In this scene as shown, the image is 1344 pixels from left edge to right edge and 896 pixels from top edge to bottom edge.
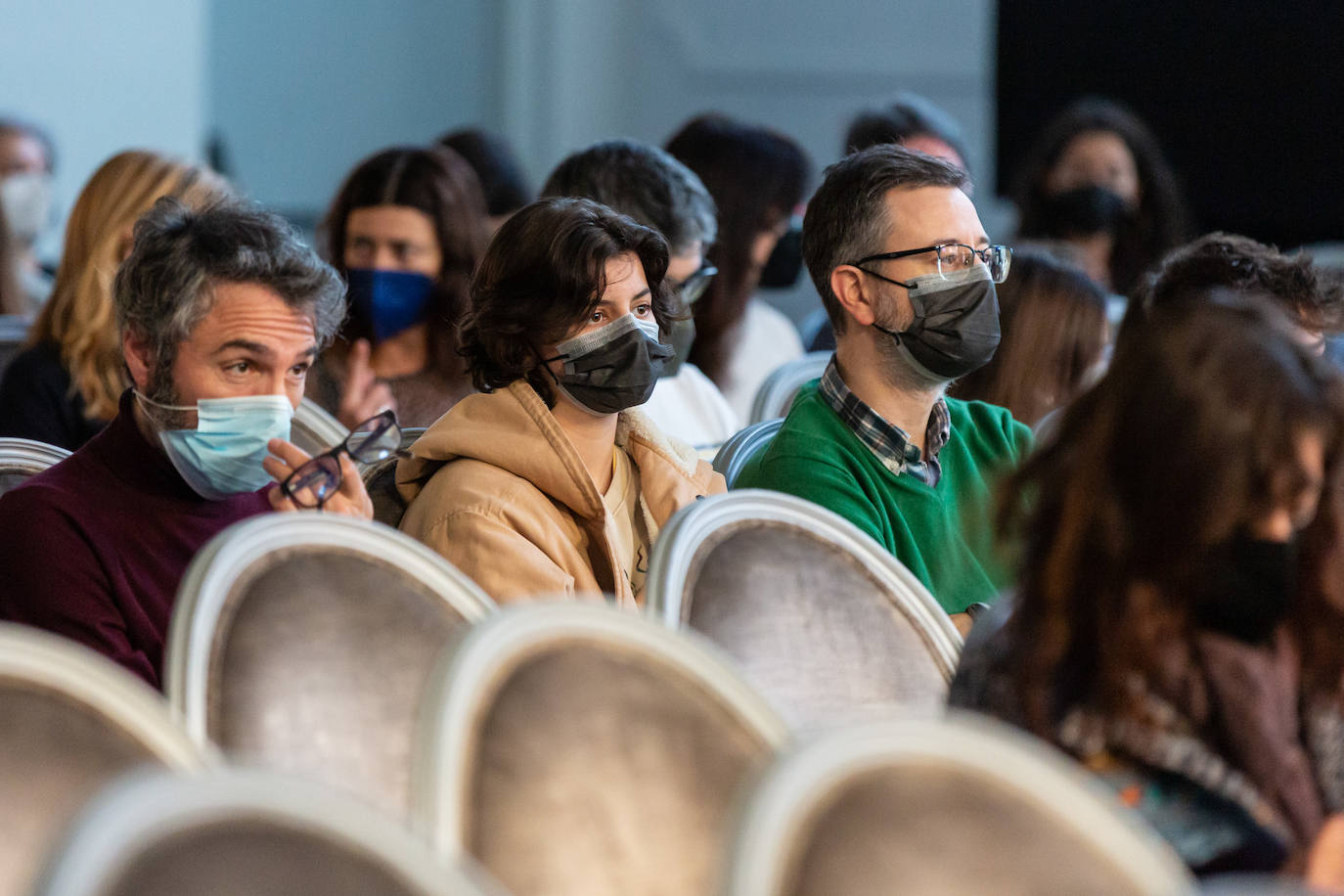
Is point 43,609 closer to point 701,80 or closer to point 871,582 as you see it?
point 871,582

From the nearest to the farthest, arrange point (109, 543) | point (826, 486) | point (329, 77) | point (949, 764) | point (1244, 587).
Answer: point (949, 764)
point (1244, 587)
point (109, 543)
point (826, 486)
point (329, 77)

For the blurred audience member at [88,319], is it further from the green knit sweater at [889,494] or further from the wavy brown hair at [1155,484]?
the wavy brown hair at [1155,484]

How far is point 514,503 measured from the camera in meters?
2.16

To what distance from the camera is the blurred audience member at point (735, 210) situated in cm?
377

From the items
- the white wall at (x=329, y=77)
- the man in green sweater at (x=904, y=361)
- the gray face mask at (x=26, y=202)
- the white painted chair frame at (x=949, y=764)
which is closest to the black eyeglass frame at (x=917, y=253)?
the man in green sweater at (x=904, y=361)

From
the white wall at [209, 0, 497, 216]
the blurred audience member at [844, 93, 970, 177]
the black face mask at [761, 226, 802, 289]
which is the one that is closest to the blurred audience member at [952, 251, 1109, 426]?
the black face mask at [761, 226, 802, 289]

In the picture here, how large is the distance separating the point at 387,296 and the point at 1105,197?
236 centimetres

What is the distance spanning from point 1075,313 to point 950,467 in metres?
0.78

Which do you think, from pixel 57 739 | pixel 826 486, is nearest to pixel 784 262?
pixel 826 486

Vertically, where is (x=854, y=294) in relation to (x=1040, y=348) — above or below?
above

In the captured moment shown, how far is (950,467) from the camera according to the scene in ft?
8.08

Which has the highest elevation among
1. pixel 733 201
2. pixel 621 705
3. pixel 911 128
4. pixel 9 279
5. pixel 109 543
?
pixel 911 128

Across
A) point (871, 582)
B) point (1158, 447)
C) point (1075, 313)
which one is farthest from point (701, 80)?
point (1158, 447)

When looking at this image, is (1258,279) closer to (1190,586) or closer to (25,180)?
(1190,586)
